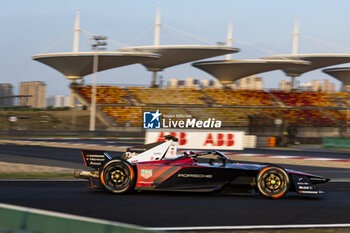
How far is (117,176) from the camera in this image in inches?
352

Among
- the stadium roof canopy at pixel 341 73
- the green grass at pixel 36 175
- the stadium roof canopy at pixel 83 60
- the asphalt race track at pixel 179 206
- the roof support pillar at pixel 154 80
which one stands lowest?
the green grass at pixel 36 175

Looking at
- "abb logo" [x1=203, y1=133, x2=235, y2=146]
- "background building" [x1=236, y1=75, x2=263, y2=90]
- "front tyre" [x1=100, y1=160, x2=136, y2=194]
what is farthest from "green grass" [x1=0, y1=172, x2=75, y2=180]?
"background building" [x1=236, y1=75, x2=263, y2=90]

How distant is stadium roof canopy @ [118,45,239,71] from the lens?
5775 centimetres

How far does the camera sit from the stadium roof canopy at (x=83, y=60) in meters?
56.0

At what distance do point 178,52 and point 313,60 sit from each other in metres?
18.9

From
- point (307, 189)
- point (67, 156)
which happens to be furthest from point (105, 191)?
point (67, 156)

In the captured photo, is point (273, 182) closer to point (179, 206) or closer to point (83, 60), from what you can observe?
point (179, 206)

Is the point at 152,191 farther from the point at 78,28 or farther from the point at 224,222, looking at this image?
the point at 78,28

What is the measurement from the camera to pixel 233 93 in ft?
189

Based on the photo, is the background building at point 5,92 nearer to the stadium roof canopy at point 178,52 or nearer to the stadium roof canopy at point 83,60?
the stadium roof canopy at point 83,60

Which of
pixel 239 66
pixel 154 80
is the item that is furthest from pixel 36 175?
pixel 239 66

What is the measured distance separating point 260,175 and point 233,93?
161ft

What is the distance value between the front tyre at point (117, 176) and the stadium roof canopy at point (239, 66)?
54685 mm

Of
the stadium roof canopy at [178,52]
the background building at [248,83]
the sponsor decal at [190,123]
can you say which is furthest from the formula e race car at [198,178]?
the background building at [248,83]
